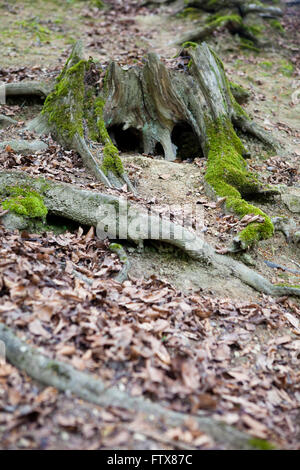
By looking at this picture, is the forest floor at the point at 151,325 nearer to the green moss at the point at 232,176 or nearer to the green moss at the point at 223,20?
the green moss at the point at 232,176

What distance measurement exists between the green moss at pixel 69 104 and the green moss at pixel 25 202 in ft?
6.58

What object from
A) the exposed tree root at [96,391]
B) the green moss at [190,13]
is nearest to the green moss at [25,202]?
the exposed tree root at [96,391]

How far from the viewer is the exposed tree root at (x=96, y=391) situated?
280 cm

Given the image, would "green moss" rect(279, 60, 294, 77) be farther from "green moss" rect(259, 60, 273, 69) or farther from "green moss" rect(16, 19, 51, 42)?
"green moss" rect(16, 19, 51, 42)

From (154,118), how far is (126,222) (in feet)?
12.9

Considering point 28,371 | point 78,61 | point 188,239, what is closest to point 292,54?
point 78,61

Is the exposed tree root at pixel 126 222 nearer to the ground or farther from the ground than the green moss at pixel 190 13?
nearer to the ground

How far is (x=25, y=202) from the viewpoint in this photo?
4.98 m

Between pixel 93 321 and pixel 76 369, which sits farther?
pixel 93 321

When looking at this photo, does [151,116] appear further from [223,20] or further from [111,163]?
[223,20]

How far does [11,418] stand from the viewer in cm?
264

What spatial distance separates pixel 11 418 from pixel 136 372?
1.05 metres

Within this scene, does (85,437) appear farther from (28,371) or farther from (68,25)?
(68,25)

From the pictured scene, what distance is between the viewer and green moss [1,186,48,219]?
15.8 feet
